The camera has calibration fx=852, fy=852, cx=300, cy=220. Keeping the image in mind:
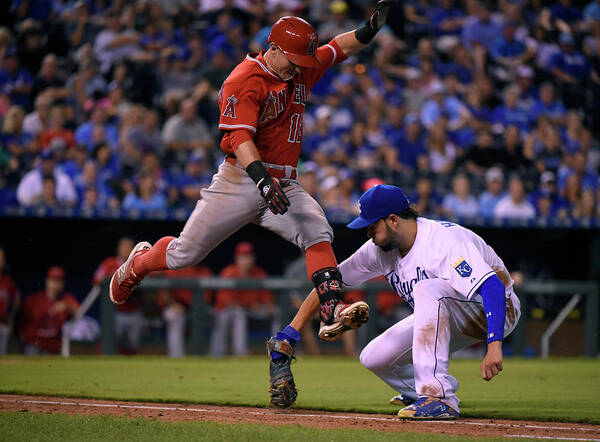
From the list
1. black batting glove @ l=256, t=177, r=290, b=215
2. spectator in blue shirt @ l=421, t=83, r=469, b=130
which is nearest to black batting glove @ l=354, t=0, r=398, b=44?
black batting glove @ l=256, t=177, r=290, b=215

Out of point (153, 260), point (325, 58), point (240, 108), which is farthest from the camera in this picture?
point (325, 58)

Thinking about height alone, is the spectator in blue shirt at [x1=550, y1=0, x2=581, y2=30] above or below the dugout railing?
above

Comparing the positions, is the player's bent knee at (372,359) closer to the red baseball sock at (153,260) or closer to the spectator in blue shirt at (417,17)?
the red baseball sock at (153,260)

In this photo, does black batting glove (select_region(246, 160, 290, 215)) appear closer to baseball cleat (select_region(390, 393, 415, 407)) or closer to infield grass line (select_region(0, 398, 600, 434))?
infield grass line (select_region(0, 398, 600, 434))

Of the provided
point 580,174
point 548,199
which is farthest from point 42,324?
point 580,174

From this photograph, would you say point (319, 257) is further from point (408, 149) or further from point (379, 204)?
point (408, 149)

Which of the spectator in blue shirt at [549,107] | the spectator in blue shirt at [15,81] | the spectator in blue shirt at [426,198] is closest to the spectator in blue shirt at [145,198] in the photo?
the spectator in blue shirt at [15,81]

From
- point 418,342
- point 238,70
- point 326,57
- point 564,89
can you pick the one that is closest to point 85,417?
point 418,342
